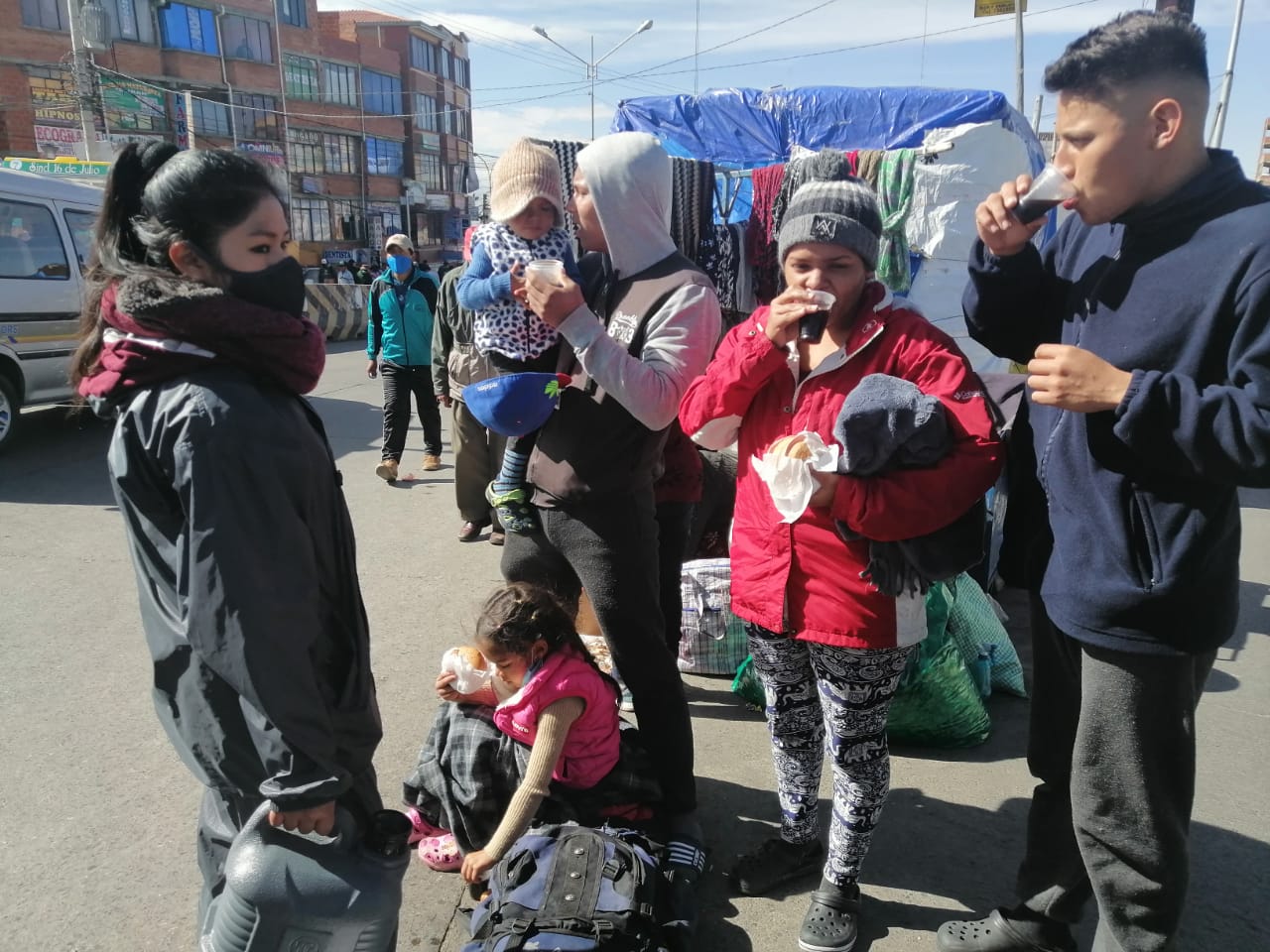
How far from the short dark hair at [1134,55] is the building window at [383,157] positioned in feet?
171

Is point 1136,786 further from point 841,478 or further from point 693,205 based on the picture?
point 693,205

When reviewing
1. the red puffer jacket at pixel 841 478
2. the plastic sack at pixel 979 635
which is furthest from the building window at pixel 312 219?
the red puffer jacket at pixel 841 478

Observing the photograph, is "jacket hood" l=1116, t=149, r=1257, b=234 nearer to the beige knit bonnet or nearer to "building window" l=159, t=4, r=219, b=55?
the beige knit bonnet

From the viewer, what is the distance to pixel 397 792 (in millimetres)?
2816

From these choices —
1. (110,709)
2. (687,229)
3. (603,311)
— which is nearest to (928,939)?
(603,311)

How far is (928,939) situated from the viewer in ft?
7.27

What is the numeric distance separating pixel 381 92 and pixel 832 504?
5533cm

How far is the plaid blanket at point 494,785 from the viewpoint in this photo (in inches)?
94.6

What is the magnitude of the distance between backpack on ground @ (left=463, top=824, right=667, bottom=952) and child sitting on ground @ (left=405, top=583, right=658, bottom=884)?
0.52ft

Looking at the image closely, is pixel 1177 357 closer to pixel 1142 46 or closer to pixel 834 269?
pixel 1142 46

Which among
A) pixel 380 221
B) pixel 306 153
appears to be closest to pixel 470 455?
pixel 306 153

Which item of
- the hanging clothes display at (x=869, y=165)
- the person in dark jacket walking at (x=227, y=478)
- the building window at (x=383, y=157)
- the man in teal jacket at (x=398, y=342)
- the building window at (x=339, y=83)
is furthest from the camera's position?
the building window at (x=383, y=157)

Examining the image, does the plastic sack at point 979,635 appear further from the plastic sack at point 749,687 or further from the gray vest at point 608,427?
the gray vest at point 608,427

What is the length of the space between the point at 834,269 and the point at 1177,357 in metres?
0.71
